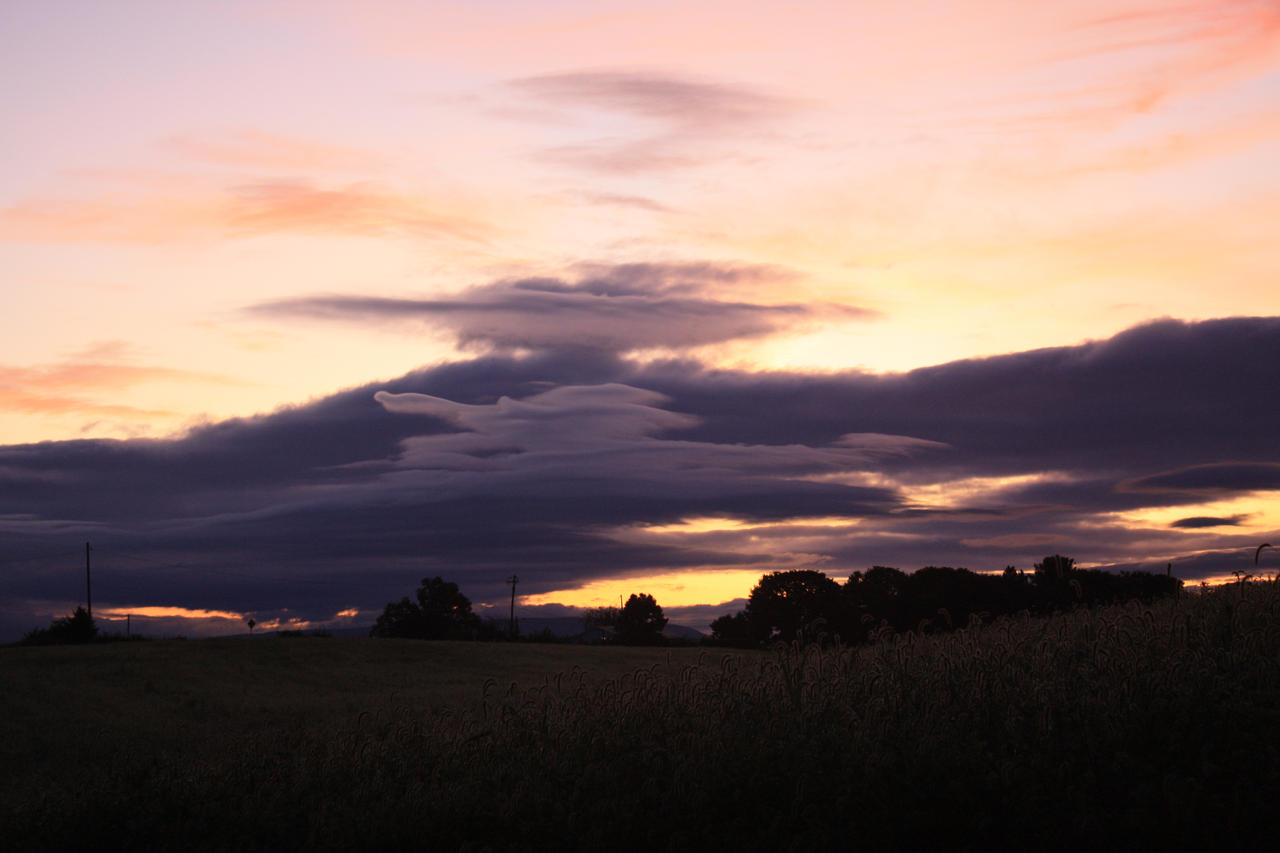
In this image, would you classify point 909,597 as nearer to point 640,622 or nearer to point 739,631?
point 739,631

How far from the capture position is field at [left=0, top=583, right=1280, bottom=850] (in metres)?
10.2

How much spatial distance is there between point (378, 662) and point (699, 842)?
159 feet

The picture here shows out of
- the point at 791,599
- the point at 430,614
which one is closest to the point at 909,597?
the point at 791,599

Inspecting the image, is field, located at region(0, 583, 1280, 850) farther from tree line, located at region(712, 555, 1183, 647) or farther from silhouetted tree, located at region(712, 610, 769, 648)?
silhouetted tree, located at region(712, 610, 769, 648)

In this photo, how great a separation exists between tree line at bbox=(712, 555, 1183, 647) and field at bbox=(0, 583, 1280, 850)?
268cm

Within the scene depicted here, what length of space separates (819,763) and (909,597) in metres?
49.4

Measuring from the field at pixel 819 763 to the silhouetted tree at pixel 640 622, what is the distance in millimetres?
79842

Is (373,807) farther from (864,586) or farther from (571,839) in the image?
(864,586)

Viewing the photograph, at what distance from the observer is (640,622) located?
324ft

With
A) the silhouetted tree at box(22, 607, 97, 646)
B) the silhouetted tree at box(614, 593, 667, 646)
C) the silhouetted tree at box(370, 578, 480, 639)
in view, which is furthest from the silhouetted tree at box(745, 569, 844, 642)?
A: the silhouetted tree at box(22, 607, 97, 646)

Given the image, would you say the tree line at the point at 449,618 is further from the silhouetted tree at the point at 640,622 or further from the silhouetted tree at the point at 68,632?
the silhouetted tree at the point at 68,632

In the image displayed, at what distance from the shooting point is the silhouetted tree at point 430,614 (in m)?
98.4

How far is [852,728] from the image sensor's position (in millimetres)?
12320

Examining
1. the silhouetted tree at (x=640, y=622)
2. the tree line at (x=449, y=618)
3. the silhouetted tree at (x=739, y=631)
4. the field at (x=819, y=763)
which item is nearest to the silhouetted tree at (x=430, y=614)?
the tree line at (x=449, y=618)
